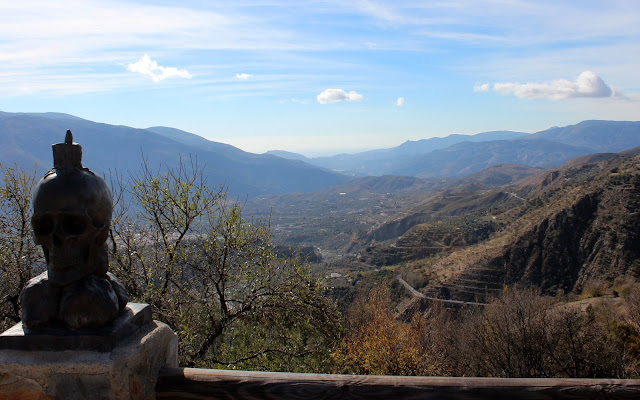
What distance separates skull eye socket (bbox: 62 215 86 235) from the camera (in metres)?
2.68

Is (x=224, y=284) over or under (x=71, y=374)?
under

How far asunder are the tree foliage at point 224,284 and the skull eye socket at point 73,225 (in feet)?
23.5

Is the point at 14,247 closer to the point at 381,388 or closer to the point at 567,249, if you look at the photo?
the point at 381,388

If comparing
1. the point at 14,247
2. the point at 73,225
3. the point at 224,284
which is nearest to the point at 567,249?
the point at 224,284

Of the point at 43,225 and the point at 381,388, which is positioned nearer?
the point at 381,388

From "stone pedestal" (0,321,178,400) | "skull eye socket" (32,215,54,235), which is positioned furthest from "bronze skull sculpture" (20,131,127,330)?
"stone pedestal" (0,321,178,400)

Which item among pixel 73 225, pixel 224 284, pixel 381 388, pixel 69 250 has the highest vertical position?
pixel 73 225

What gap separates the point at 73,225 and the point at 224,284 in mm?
7984

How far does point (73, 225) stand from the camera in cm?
271

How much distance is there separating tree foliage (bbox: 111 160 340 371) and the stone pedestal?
23.2ft

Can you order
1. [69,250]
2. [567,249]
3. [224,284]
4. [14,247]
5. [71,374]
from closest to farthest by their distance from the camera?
[71,374] < [69,250] < [224,284] < [14,247] < [567,249]

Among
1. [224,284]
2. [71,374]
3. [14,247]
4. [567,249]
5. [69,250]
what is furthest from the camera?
[567,249]

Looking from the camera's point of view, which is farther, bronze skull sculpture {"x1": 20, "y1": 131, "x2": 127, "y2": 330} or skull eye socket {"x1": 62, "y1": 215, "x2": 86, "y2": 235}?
skull eye socket {"x1": 62, "y1": 215, "x2": 86, "y2": 235}

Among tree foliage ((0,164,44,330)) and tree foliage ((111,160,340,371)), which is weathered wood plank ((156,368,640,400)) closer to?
tree foliage ((111,160,340,371))
